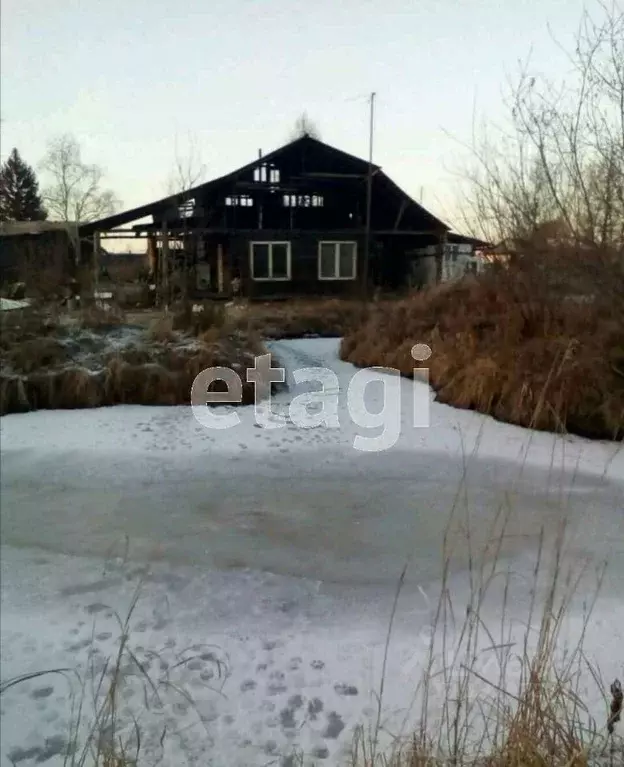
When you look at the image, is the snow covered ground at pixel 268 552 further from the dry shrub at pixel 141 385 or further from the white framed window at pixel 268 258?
the white framed window at pixel 268 258

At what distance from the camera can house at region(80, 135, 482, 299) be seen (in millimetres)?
6388

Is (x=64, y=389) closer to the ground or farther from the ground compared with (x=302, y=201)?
closer to the ground

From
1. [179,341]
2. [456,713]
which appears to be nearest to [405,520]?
[456,713]

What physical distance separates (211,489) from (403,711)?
1391 mm

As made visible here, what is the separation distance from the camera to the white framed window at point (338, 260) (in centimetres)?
677

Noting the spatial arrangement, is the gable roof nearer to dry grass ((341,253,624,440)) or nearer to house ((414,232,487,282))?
house ((414,232,487,282))

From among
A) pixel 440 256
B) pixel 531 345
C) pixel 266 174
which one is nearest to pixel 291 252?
pixel 266 174

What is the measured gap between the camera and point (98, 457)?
2.79 metres

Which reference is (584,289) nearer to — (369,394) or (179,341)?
(369,394)

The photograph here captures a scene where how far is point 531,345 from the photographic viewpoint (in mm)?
1812

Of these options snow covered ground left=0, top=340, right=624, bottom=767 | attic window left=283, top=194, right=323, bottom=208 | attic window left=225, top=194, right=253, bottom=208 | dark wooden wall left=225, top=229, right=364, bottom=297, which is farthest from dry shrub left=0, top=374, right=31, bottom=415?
attic window left=283, top=194, right=323, bottom=208

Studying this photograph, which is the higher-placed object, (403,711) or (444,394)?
(444,394)

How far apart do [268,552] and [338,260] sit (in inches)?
213

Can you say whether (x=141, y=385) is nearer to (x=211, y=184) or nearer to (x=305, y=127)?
(x=305, y=127)
